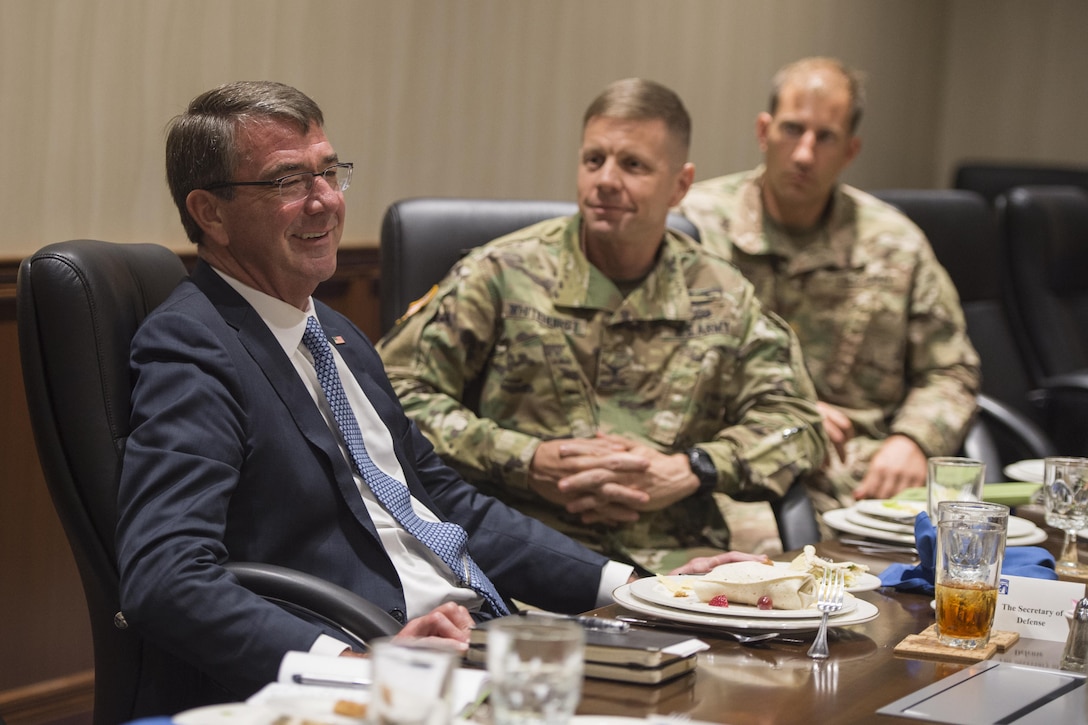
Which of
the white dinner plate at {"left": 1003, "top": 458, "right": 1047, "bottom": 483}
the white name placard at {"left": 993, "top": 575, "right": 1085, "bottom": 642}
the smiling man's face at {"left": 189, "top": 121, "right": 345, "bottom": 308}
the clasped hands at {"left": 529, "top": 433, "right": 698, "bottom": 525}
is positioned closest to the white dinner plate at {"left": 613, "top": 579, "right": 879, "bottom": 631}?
the white name placard at {"left": 993, "top": 575, "right": 1085, "bottom": 642}

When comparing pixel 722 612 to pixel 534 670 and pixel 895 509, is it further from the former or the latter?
pixel 895 509

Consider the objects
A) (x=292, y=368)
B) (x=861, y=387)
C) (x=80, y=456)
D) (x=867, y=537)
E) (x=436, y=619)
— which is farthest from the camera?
(x=861, y=387)

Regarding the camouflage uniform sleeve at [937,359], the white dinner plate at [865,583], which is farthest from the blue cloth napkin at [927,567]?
the camouflage uniform sleeve at [937,359]

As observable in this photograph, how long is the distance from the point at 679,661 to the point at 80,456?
0.80 metres

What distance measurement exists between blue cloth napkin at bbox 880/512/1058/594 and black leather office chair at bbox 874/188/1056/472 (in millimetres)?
2036

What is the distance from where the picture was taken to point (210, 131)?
1753 mm

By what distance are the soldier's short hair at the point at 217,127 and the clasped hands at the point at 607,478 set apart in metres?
0.85

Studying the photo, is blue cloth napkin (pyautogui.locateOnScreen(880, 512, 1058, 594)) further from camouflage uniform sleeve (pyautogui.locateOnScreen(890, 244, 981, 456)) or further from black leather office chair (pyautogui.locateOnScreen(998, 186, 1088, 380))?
black leather office chair (pyautogui.locateOnScreen(998, 186, 1088, 380))

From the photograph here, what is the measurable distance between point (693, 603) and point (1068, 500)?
64cm

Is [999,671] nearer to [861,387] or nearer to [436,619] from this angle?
[436,619]

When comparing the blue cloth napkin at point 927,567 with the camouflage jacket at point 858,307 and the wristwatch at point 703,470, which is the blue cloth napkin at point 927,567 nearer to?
the wristwatch at point 703,470

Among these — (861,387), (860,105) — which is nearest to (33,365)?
(861,387)

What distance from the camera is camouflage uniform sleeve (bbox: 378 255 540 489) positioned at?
244cm

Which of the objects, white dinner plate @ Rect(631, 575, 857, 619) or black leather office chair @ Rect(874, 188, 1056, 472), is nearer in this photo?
white dinner plate @ Rect(631, 575, 857, 619)
